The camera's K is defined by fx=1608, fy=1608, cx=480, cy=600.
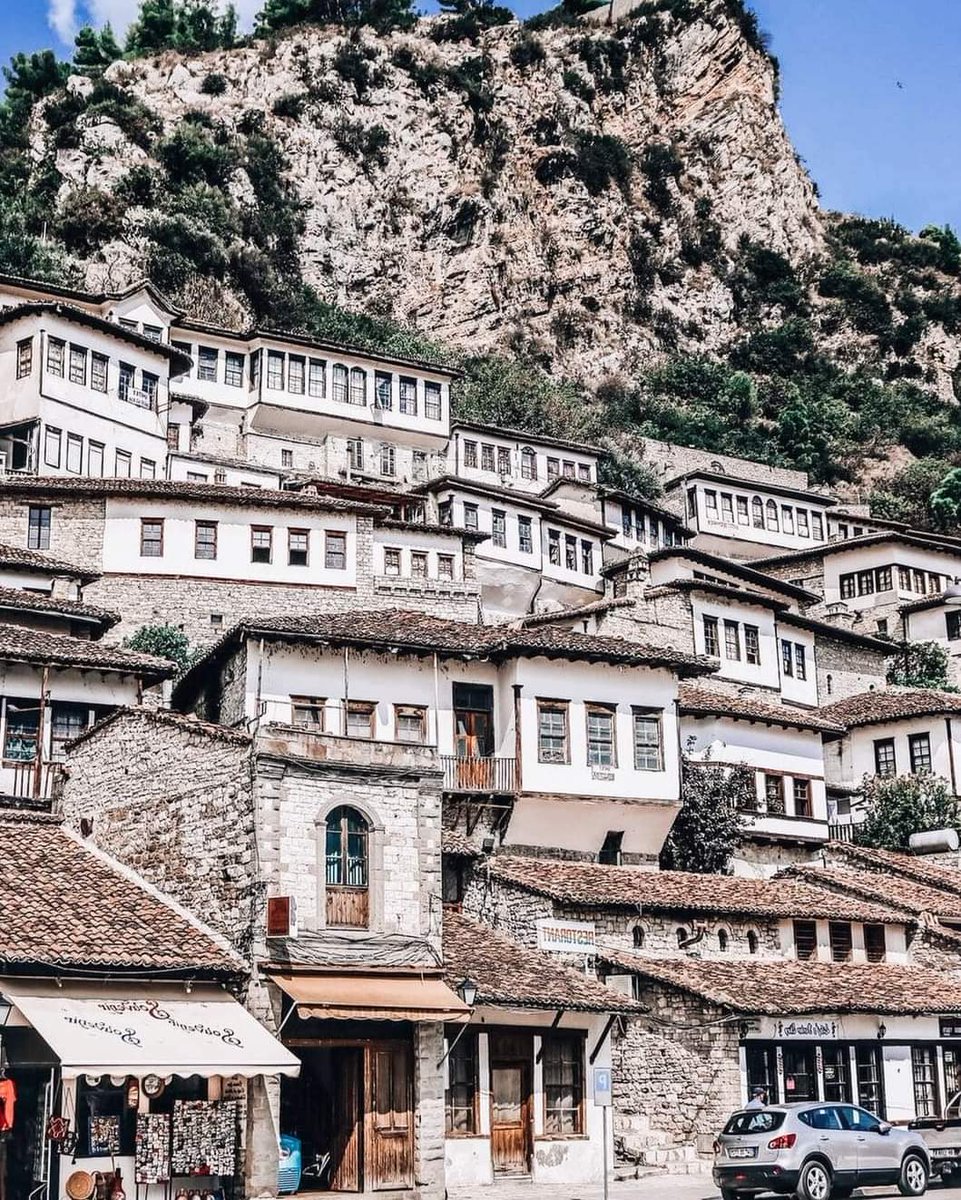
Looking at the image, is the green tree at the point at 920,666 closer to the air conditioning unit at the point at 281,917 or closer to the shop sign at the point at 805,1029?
the shop sign at the point at 805,1029

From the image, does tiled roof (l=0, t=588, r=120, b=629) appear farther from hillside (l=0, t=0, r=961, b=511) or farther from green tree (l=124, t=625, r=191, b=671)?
hillside (l=0, t=0, r=961, b=511)

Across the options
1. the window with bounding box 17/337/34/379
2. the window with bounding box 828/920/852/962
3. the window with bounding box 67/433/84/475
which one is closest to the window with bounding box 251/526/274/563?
the window with bounding box 67/433/84/475

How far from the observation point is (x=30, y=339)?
62125 mm

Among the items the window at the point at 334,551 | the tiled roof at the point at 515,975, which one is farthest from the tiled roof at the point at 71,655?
the window at the point at 334,551

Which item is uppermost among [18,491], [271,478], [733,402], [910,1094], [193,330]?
[733,402]

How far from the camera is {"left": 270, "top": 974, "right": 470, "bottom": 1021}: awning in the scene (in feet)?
83.5

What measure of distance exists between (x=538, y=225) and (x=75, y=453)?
67.4 metres

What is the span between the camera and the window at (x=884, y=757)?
5762 cm

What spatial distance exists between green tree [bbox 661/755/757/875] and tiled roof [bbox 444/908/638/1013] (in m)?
11.6

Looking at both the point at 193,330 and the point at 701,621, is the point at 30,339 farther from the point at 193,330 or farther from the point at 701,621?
the point at 701,621

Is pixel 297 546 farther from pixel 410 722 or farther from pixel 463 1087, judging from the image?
pixel 463 1087

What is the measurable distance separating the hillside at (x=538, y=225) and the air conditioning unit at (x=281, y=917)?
6797 cm

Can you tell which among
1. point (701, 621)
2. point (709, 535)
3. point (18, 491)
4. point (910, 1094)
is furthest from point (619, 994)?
point (709, 535)

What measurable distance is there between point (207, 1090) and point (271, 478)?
4729 centimetres
